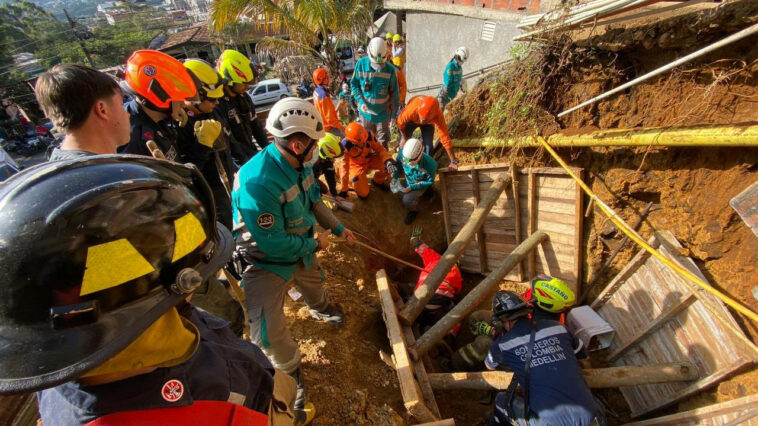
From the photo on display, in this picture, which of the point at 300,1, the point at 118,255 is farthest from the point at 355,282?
the point at 300,1

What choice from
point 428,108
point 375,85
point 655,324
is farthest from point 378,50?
point 655,324

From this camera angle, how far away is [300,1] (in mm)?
7863

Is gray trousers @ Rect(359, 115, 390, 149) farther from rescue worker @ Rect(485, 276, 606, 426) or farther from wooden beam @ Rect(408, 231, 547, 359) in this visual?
rescue worker @ Rect(485, 276, 606, 426)

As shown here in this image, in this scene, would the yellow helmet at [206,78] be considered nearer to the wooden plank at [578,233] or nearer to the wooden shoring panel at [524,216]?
the wooden shoring panel at [524,216]

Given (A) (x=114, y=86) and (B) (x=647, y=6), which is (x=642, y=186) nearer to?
(B) (x=647, y=6)

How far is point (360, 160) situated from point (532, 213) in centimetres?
285

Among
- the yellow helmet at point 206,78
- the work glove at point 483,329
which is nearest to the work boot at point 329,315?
the work glove at point 483,329

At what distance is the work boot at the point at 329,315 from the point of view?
11.3 ft

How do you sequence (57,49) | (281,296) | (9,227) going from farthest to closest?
(57,49) → (281,296) → (9,227)

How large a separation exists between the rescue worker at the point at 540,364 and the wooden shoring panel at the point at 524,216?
59.9 inches

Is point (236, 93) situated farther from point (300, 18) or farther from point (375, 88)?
point (300, 18)

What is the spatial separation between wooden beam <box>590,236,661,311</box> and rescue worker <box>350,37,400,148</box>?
4468 millimetres

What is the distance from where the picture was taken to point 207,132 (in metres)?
3.40

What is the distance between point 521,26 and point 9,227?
18.3 feet
